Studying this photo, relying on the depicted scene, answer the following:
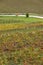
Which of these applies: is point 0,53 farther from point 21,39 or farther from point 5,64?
point 21,39

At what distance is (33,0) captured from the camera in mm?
86188

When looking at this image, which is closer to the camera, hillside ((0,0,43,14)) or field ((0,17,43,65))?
field ((0,17,43,65))

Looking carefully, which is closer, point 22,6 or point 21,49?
point 21,49

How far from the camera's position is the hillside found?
7460 centimetres

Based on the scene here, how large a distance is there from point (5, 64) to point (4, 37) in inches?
315

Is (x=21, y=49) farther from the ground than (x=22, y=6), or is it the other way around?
(x=21, y=49)

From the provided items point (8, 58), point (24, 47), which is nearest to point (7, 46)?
point (24, 47)

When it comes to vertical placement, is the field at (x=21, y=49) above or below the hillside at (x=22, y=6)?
above

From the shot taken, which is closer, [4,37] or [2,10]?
[4,37]

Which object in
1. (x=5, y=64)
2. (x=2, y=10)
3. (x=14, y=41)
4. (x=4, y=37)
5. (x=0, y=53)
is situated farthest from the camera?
(x=2, y=10)

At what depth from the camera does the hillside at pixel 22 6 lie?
74600mm

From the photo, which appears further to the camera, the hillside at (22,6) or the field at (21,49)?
the hillside at (22,6)

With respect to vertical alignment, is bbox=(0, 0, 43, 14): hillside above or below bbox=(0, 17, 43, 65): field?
below

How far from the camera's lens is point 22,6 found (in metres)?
79.9
